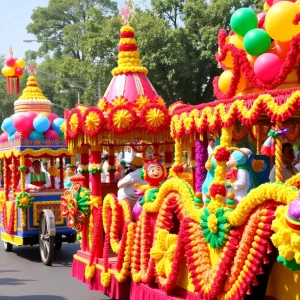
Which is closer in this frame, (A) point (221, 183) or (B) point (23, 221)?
(A) point (221, 183)

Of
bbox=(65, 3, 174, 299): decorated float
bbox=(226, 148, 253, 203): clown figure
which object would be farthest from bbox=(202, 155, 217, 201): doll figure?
bbox=(65, 3, 174, 299): decorated float

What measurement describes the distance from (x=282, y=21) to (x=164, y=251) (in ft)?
9.06

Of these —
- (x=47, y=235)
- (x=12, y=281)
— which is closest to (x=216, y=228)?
(x=12, y=281)

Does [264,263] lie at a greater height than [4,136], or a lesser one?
lesser

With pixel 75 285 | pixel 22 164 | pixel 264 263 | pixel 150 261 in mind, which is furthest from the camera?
pixel 22 164

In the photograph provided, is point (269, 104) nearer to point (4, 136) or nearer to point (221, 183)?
point (221, 183)

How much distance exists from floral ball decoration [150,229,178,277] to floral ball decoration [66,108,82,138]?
248cm

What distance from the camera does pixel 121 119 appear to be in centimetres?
887

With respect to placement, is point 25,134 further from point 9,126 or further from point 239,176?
point 239,176

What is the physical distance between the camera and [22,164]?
13.2 meters

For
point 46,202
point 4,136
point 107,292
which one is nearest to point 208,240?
point 107,292

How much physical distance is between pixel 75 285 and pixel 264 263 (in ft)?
17.9

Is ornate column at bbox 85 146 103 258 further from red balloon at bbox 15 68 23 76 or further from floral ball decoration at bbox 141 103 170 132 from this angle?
red balloon at bbox 15 68 23 76

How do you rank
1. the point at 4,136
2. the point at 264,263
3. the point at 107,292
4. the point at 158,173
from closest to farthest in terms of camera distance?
1. the point at 264,263
2. the point at 158,173
3. the point at 107,292
4. the point at 4,136
